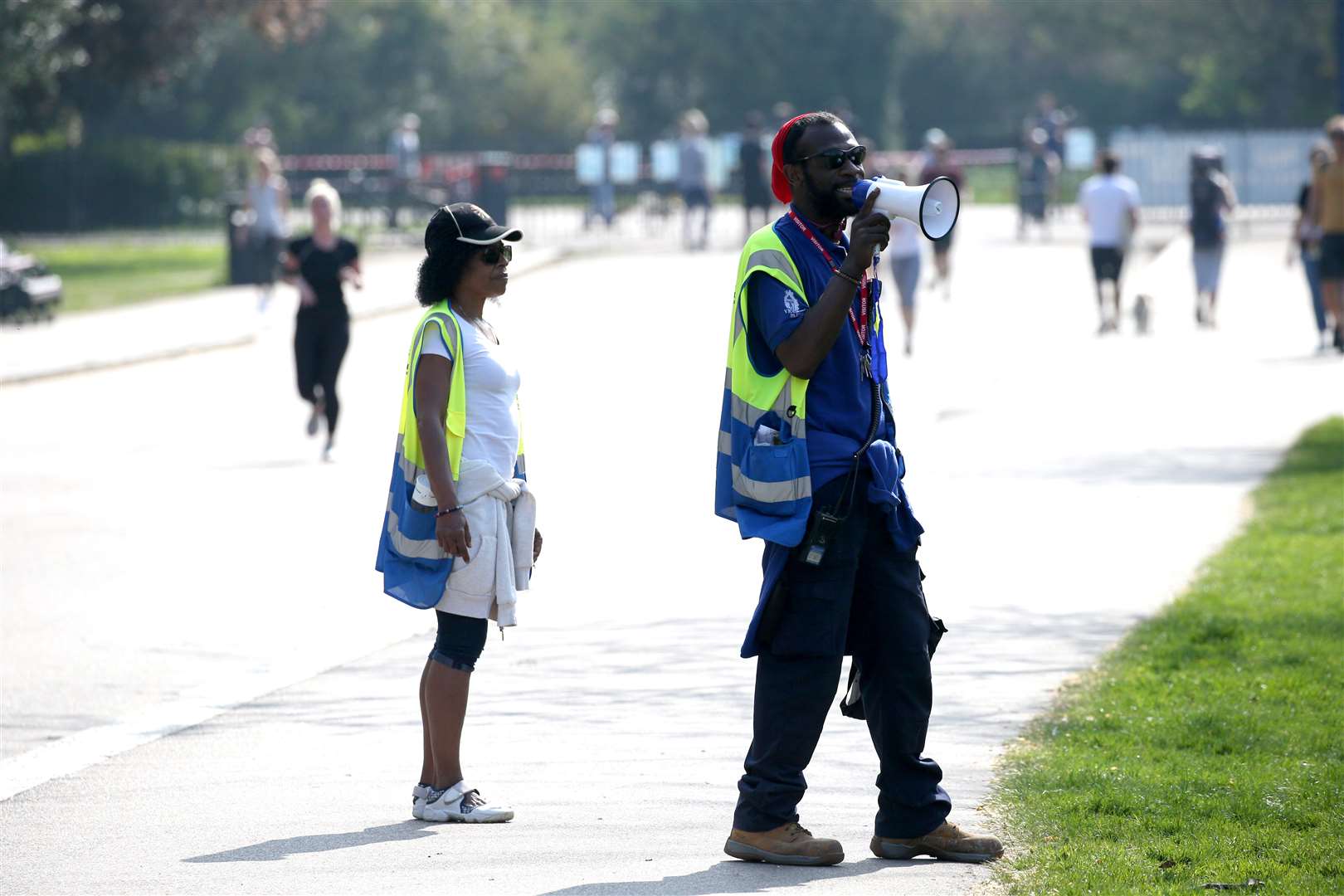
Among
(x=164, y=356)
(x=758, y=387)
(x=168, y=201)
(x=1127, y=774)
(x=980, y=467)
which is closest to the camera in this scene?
(x=758, y=387)

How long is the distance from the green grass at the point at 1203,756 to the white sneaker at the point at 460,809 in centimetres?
135

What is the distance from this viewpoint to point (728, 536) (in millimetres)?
10875

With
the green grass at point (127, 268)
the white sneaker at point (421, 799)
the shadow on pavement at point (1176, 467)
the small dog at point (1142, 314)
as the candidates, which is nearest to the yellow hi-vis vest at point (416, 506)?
the white sneaker at point (421, 799)

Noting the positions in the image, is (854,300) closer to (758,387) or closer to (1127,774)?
(758,387)

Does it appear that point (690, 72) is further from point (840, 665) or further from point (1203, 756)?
point (840, 665)

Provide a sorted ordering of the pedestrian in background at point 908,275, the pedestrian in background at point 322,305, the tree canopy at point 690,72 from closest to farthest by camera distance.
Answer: the pedestrian in background at point 322,305, the pedestrian in background at point 908,275, the tree canopy at point 690,72

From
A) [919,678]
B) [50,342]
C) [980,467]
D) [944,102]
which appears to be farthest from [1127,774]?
[944,102]

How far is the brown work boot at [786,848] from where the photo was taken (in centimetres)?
521

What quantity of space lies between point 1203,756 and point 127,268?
29503 millimetres

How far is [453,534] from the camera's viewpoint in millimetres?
5668

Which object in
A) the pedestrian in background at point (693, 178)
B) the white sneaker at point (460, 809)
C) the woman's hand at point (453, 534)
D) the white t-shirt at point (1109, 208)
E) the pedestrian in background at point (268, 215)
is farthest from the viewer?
the pedestrian in background at point (693, 178)

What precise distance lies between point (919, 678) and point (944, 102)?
65999 millimetres

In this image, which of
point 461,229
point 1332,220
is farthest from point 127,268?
point 461,229

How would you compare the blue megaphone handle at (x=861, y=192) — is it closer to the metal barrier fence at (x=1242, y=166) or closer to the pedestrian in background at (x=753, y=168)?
the pedestrian in background at (x=753, y=168)
